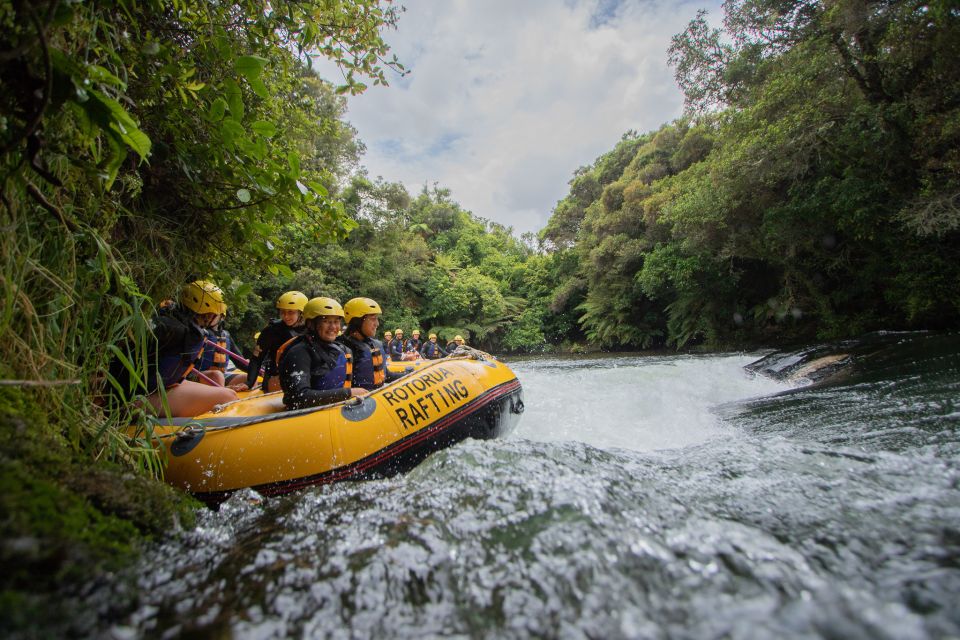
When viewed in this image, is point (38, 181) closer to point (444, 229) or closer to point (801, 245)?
point (801, 245)

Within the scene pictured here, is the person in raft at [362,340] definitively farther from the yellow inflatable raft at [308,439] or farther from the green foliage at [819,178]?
the green foliage at [819,178]

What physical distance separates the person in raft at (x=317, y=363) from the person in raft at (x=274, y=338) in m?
1.14

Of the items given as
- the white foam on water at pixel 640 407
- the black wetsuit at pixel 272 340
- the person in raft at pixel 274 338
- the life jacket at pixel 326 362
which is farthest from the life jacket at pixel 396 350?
the life jacket at pixel 326 362

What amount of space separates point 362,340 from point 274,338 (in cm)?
122

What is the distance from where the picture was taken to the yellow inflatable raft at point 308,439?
2.62 m

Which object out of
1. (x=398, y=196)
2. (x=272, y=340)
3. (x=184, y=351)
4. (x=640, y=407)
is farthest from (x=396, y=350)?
(x=398, y=196)

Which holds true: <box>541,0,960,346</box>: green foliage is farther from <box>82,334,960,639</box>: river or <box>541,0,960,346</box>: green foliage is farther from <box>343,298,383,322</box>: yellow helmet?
<box>343,298,383,322</box>: yellow helmet

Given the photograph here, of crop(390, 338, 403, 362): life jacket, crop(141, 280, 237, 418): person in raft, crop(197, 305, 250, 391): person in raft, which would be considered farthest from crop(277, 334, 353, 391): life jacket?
crop(390, 338, 403, 362): life jacket

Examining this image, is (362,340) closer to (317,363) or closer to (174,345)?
(317,363)

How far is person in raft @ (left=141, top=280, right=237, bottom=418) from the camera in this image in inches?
117

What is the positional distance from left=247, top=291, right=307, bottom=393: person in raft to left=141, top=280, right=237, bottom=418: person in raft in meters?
1.01

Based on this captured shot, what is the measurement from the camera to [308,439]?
108 inches

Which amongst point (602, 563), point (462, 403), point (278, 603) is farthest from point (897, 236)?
point (278, 603)

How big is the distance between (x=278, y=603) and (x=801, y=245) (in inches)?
603
